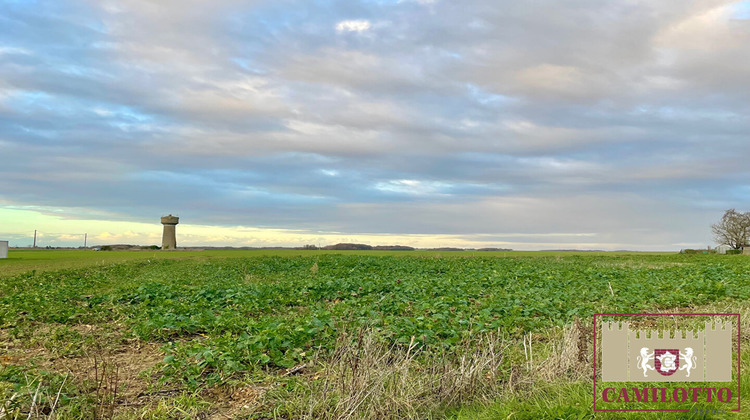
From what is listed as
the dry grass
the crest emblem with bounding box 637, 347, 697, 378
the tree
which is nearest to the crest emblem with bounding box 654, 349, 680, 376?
the crest emblem with bounding box 637, 347, 697, 378

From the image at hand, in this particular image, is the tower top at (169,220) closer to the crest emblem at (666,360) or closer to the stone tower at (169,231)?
the stone tower at (169,231)

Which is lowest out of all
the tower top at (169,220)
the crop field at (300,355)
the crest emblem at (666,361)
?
the crop field at (300,355)

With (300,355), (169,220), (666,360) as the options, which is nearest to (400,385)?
(300,355)

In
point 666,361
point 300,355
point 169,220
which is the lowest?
point 300,355

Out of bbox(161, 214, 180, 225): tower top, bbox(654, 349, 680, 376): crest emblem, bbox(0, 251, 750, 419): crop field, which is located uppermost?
bbox(161, 214, 180, 225): tower top

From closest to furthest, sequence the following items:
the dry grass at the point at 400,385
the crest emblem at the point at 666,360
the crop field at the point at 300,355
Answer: the crest emblem at the point at 666,360, the dry grass at the point at 400,385, the crop field at the point at 300,355

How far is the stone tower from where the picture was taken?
86.6m

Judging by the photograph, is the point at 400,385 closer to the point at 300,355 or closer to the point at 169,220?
the point at 300,355

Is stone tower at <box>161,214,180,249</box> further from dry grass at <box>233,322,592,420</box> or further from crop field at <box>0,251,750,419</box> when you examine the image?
dry grass at <box>233,322,592,420</box>

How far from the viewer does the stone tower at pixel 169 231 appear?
284 feet

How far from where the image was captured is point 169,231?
8725 cm

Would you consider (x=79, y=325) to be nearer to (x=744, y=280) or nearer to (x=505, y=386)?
(x=505, y=386)

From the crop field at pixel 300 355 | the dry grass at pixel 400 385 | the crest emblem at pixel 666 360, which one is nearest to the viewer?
the crest emblem at pixel 666 360

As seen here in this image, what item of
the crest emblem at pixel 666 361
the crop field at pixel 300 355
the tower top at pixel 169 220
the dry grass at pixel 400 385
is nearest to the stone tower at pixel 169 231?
the tower top at pixel 169 220
